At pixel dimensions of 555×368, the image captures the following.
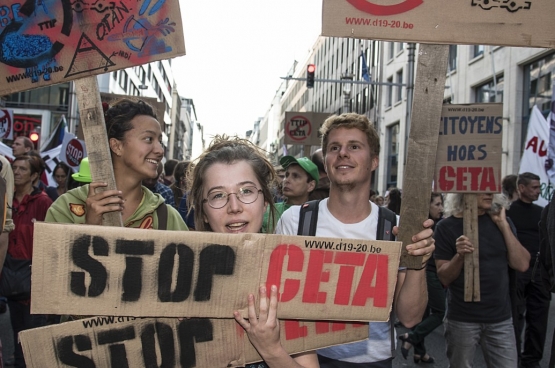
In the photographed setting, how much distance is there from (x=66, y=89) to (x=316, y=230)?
39.4m

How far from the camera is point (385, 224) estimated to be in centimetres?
292

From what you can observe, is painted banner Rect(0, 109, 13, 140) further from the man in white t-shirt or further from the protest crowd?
the man in white t-shirt

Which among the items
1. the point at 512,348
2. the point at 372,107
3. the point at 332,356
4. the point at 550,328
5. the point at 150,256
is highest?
the point at 372,107

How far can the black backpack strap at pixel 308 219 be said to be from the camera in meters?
2.94

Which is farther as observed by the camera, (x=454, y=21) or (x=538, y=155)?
(x=538, y=155)

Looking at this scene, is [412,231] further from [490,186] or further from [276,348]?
[490,186]

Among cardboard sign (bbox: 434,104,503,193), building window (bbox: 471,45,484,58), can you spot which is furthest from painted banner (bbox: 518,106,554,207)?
building window (bbox: 471,45,484,58)

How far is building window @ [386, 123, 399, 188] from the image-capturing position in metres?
34.1

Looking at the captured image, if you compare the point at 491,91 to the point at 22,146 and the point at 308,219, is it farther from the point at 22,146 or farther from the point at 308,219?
the point at 308,219

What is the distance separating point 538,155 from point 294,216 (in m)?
7.36

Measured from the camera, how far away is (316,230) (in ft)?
9.76

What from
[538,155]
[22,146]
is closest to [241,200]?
[22,146]

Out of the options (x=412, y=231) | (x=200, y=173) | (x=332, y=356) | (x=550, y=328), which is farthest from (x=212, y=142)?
(x=550, y=328)

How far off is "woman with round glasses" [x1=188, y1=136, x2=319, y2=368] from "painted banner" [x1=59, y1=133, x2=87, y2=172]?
9.71m
